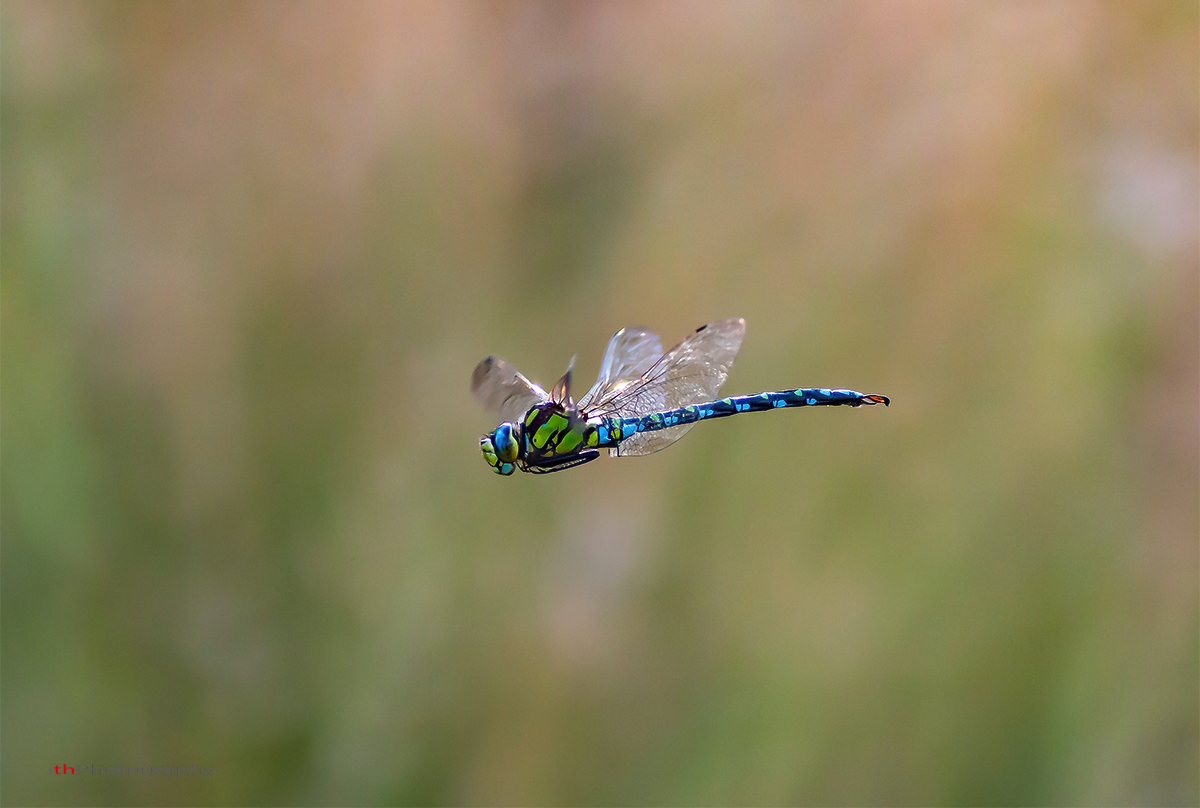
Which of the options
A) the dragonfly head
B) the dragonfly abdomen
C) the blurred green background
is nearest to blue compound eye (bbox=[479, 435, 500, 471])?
the dragonfly head

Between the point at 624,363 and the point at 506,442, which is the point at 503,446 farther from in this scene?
the point at 624,363

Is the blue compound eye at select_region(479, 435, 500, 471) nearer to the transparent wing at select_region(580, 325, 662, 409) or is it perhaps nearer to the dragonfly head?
the dragonfly head

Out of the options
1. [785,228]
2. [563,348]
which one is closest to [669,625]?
[563,348]

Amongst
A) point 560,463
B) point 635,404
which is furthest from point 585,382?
point 560,463

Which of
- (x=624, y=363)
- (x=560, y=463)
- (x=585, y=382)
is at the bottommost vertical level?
(x=560, y=463)

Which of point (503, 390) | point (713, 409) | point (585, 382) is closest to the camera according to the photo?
point (503, 390)

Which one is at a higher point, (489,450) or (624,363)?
(624,363)

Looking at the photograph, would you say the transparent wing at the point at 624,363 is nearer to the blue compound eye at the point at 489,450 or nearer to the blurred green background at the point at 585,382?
the blue compound eye at the point at 489,450
